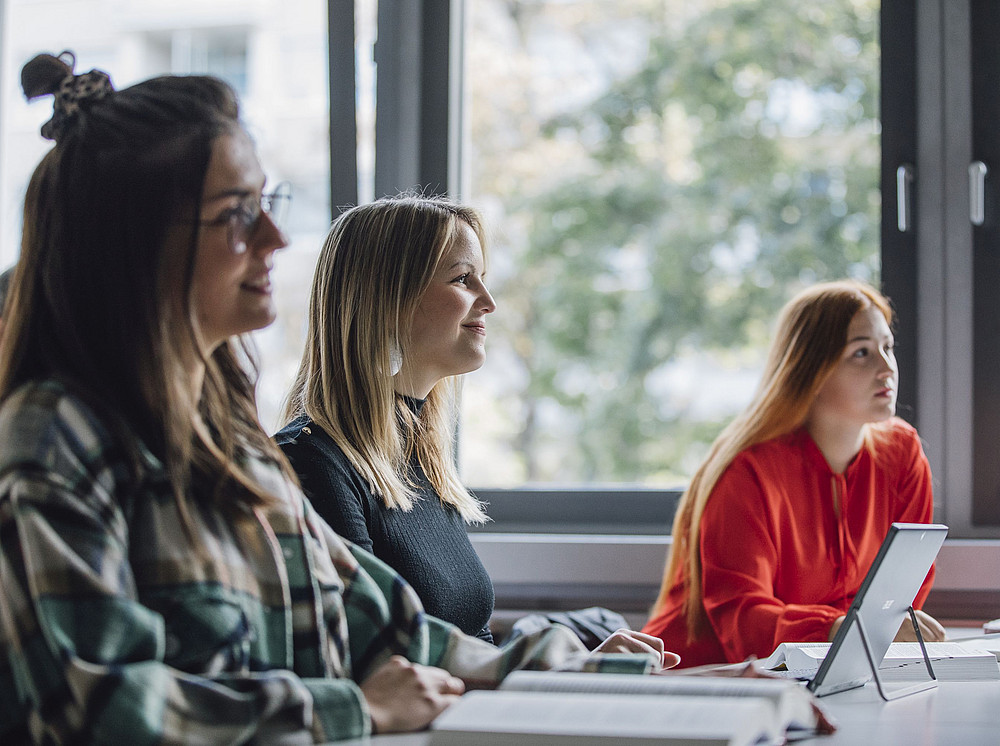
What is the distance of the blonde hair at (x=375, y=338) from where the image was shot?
5.43 feet

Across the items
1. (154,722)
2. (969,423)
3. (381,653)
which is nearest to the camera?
(154,722)

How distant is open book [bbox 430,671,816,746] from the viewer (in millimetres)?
849

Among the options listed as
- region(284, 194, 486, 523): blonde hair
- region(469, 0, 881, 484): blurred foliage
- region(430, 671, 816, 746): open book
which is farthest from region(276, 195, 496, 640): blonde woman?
region(469, 0, 881, 484): blurred foliage

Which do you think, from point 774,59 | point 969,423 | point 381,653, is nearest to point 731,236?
point 774,59

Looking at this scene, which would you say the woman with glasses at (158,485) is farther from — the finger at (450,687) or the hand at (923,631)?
the hand at (923,631)

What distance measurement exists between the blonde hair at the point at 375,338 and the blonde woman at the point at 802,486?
0.52 meters

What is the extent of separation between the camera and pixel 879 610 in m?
1.33

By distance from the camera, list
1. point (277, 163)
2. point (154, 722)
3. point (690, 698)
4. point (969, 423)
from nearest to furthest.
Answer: point (154, 722), point (690, 698), point (969, 423), point (277, 163)

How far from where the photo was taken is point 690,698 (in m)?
0.94

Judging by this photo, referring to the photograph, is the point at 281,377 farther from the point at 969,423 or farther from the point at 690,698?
the point at 690,698

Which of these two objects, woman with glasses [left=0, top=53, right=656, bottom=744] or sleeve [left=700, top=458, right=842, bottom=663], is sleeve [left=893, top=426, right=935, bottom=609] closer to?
sleeve [left=700, top=458, right=842, bottom=663]

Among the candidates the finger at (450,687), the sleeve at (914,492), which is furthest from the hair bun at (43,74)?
the sleeve at (914,492)

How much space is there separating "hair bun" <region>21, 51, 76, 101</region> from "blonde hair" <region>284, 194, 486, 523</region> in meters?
0.68

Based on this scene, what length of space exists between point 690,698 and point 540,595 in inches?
63.4
